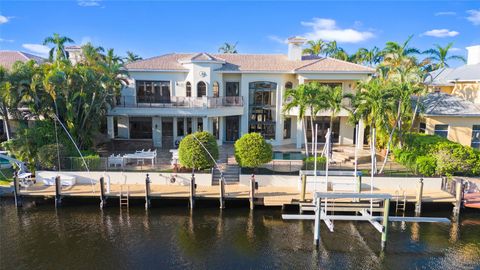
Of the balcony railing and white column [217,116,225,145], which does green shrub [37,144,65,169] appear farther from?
white column [217,116,225,145]

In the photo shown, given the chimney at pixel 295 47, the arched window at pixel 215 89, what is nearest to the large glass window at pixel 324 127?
the chimney at pixel 295 47

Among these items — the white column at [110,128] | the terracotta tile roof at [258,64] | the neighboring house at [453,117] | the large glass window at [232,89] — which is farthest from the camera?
the large glass window at [232,89]

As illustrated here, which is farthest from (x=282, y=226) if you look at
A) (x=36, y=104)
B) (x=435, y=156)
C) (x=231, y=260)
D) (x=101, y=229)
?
(x=36, y=104)

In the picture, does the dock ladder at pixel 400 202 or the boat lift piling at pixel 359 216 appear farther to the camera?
the dock ladder at pixel 400 202

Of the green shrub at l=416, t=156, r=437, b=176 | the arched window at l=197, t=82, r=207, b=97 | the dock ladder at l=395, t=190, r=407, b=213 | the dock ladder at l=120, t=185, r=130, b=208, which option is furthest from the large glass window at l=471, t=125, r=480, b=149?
the dock ladder at l=120, t=185, r=130, b=208

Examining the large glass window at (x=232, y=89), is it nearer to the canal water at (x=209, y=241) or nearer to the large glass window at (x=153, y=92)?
the large glass window at (x=153, y=92)

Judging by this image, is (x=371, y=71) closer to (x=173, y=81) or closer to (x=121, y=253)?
(x=173, y=81)

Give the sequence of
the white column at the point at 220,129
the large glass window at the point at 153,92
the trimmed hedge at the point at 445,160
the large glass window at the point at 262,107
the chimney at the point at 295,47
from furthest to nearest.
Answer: the chimney at the point at 295,47, the large glass window at the point at 262,107, the large glass window at the point at 153,92, the white column at the point at 220,129, the trimmed hedge at the point at 445,160
